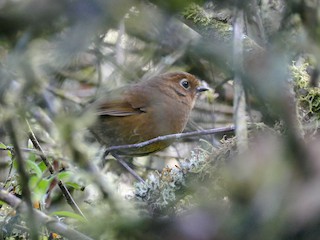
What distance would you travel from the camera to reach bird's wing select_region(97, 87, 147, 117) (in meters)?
5.14

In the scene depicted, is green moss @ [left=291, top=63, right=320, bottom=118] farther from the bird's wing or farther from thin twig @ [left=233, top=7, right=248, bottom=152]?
the bird's wing

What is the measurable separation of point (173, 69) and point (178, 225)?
4.61 m

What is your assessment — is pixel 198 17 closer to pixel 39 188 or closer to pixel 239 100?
pixel 39 188

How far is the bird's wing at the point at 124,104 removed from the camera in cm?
514

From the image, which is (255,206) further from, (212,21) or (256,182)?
(212,21)

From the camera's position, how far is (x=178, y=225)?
1.31 m

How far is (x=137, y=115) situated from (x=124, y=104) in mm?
163

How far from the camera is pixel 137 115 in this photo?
5.14m

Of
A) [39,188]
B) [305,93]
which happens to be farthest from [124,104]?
[39,188]

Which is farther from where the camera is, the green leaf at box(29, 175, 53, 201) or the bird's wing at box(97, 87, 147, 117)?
the bird's wing at box(97, 87, 147, 117)

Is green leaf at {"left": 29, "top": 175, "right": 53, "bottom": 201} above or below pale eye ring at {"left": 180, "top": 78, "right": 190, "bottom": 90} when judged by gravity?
above

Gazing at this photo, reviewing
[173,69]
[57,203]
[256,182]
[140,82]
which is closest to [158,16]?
[256,182]

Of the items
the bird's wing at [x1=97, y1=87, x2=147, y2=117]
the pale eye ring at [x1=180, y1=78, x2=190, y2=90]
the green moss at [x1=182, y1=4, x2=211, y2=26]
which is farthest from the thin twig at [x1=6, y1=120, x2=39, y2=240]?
the pale eye ring at [x1=180, y1=78, x2=190, y2=90]

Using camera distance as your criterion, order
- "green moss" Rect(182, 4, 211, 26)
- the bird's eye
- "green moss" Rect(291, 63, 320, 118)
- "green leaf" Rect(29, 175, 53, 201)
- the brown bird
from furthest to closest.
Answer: the bird's eye
the brown bird
"green moss" Rect(182, 4, 211, 26)
"green moss" Rect(291, 63, 320, 118)
"green leaf" Rect(29, 175, 53, 201)
